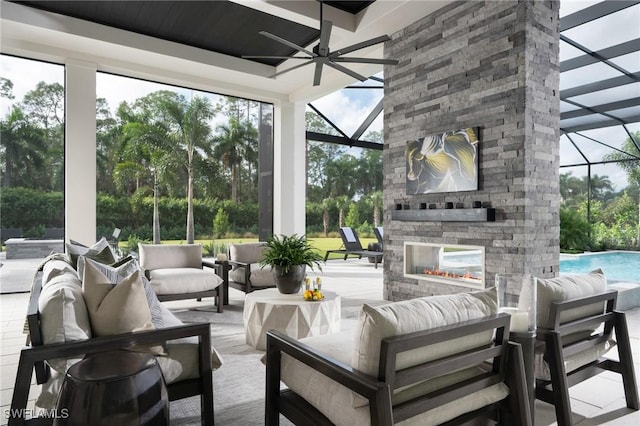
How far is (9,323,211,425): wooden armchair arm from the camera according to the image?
1.53 metres

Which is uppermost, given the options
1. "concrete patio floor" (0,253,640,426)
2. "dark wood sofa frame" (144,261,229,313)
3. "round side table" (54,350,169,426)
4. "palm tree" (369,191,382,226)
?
"palm tree" (369,191,382,226)

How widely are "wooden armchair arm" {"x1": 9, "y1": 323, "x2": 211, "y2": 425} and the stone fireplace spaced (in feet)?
10.5

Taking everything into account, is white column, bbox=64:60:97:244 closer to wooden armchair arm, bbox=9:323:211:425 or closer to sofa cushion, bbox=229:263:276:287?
sofa cushion, bbox=229:263:276:287

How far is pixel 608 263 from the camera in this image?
Answer: 9008mm

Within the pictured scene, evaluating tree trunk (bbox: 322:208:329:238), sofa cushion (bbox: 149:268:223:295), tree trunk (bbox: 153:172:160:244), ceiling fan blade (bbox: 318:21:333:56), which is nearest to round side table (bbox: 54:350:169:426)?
sofa cushion (bbox: 149:268:223:295)

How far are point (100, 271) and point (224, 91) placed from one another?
6.07 meters

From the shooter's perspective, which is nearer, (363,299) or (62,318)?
(62,318)

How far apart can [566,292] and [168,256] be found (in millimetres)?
4192

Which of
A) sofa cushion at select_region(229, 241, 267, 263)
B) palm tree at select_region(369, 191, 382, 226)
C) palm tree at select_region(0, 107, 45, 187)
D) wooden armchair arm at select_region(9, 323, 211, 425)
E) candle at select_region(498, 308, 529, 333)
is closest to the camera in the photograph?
wooden armchair arm at select_region(9, 323, 211, 425)

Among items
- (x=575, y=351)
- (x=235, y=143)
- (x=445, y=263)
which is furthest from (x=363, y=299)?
(x=235, y=143)

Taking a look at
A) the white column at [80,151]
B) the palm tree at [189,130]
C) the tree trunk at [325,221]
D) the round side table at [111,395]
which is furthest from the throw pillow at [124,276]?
the tree trunk at [325,221]

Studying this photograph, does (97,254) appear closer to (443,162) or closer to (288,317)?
(288,317)

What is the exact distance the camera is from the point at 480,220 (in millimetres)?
4238

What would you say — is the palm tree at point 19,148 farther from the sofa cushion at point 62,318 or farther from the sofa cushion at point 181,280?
the sofa cushion at point 62,318
